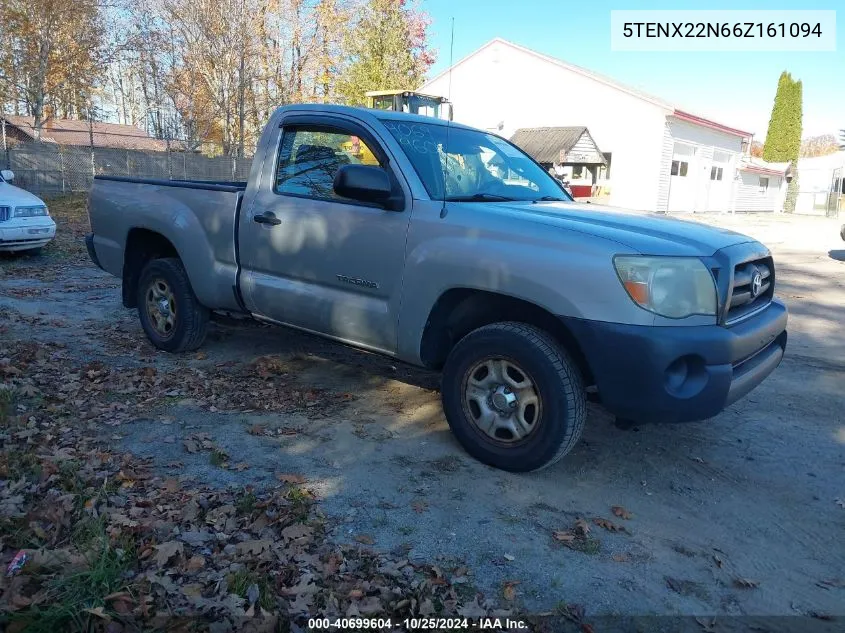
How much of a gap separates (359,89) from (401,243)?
27155 mm

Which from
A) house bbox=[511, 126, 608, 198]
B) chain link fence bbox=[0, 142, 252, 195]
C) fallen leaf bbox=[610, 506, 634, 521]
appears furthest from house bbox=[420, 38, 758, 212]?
fallen leaf bbox=[610, 506, 634, 521]

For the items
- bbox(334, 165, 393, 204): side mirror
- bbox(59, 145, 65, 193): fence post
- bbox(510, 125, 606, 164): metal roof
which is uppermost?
bbox(510, 125, 606, 164): metal roof

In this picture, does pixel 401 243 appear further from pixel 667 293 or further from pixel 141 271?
pixel 141 271

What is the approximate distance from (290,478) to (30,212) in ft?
28.4

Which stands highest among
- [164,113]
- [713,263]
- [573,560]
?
[164,113]

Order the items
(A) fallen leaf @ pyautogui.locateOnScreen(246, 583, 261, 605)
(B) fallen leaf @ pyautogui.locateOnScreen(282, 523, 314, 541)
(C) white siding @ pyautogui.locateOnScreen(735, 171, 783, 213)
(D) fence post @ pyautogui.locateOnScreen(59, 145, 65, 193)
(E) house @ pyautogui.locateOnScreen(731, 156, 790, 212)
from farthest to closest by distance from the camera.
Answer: (C) white siding @ pyautogui.locateOnScreen(735, 171, 783, 213) → (E) house @ pyautogui.locateOnScreen(731, 156, 790, 212) → (D) fence post @ pyautogui.locateOnScreen(59, 145, 65, 193) → (B) fallen leaf @ pyautogui.locateOnScreen(282, 523, 314, 541) → (A) fallen leaf @ pyautogui.locateOnScreen(246, 583, 261, 605)

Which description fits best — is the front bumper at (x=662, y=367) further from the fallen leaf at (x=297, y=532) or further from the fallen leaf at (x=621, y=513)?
the fallen leaf at (x=297, y=532)

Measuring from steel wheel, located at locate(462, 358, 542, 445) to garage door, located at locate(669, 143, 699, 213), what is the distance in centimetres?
2765

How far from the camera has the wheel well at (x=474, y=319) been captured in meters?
3.53

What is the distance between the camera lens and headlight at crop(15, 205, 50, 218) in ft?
32.2

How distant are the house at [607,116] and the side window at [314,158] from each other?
80.0ft

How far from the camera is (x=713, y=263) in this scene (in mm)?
3307

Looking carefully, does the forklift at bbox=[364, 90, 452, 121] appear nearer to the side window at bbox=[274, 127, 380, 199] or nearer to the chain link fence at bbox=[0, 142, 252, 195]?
the chain link fence at bbox=[0, 142, 252, 195]

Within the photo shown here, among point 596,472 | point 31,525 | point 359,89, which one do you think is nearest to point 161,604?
point 31,525
